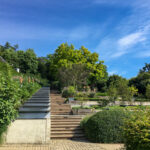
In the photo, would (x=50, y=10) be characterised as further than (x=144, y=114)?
Yes

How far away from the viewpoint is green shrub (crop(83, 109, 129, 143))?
6.84 m

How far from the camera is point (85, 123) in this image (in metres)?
7.96

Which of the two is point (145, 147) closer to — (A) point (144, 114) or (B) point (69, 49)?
(A) point (144, 114)

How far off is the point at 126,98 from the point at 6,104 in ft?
37.9

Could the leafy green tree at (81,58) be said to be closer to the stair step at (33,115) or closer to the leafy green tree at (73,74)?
the leafy green tree at (73,74)

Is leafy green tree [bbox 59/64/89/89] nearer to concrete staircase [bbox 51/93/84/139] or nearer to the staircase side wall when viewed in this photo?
concrete staircase [bbox 51/93/84/139]

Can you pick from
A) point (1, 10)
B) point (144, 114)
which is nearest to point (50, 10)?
point (1, 10)

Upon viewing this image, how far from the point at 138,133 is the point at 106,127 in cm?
319

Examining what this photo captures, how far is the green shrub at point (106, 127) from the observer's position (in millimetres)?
6844

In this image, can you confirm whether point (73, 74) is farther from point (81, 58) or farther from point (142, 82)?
point (142, 82)

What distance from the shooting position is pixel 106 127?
22.6ft

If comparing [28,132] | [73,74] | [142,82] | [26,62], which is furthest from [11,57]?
[28,132]

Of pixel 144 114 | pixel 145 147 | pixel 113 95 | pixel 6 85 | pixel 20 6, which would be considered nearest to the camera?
pixel 145 147

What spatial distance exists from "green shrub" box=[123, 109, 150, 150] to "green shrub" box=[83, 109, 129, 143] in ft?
8.53
